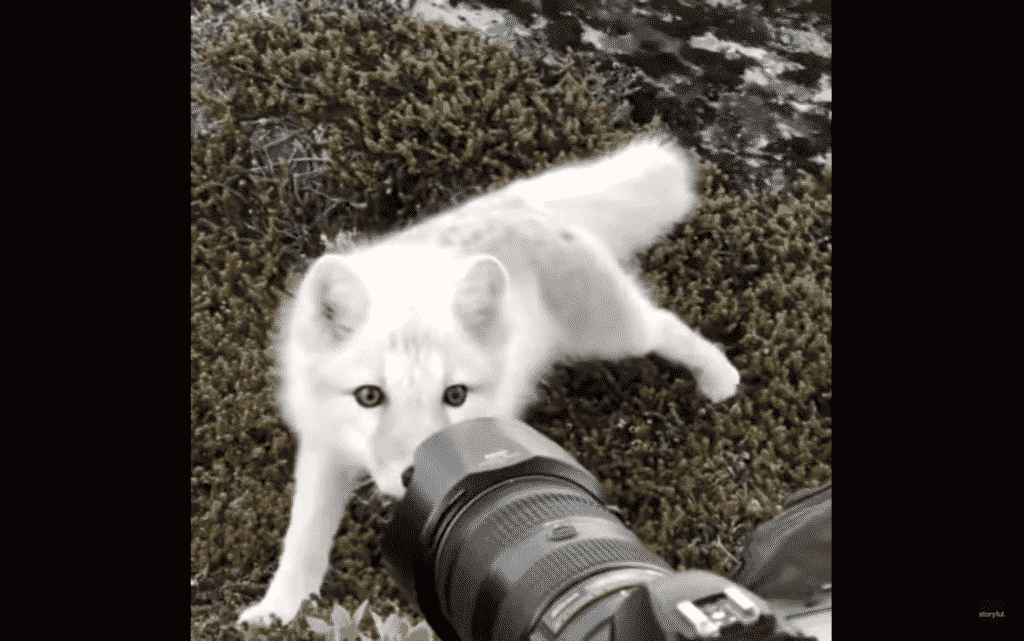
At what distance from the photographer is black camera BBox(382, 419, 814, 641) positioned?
566 mm

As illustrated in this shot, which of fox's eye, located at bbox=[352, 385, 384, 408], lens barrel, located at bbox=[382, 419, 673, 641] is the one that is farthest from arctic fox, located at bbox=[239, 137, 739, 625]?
lens barrel, located at bbox=[382, 419, 673, 641]

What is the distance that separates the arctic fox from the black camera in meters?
0.21

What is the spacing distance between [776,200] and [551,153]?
0.39 m

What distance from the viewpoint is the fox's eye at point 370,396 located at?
1.12m

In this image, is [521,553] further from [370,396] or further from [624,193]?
[624,193]

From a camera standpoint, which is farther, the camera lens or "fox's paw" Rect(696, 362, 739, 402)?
"fox's paw" Rect(696, 362, 739, 402)

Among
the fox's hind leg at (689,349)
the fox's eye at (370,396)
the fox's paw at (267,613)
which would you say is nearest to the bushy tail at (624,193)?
the fox's hind leg at (689,349)

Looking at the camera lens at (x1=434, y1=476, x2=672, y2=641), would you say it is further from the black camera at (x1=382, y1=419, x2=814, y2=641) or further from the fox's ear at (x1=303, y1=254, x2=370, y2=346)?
the fox's ear at (x1=303, y1=254, x2=370, y2=346)

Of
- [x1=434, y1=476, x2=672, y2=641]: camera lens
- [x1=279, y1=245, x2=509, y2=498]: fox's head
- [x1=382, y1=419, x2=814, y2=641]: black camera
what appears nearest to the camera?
[x1=382, y1=419, x2=814, y2=641]: black camera

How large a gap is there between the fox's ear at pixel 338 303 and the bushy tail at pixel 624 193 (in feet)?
0.98

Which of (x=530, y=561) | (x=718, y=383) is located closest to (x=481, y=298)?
(x=718, y=383)

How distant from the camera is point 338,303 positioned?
1.15 m

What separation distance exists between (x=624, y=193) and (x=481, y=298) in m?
0.30

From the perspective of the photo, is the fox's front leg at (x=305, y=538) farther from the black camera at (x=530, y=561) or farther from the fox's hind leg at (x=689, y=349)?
the fox's hind leg at (x=689, y=349)
